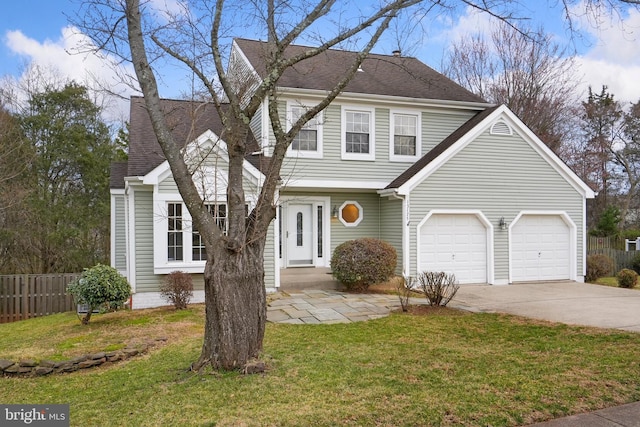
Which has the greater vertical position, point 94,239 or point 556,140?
point 556,140

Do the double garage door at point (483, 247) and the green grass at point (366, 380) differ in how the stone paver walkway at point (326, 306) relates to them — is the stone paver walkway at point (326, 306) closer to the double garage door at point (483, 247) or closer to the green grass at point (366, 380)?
the green grass at point (366, 380)

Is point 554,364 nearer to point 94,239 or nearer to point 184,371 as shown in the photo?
point 184,371

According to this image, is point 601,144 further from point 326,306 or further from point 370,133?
point 326,306

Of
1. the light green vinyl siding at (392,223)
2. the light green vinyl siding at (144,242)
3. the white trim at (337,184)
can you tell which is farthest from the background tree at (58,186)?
the light green vinyl siding at (392,223)

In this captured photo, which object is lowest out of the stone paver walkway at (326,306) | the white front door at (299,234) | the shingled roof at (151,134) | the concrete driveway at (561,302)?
Answer: the concrete driveway at (561,302)

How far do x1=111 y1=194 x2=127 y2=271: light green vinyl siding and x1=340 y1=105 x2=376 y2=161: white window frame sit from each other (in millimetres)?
6850

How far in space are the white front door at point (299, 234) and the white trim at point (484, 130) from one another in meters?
3.25

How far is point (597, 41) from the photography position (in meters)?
6.82

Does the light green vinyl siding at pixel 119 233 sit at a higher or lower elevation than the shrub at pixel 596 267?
higher

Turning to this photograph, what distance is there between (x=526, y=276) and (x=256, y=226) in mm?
11744

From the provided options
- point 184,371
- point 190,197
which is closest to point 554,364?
point 184,371

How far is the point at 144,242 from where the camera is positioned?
11.4 meters

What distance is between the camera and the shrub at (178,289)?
10.5m

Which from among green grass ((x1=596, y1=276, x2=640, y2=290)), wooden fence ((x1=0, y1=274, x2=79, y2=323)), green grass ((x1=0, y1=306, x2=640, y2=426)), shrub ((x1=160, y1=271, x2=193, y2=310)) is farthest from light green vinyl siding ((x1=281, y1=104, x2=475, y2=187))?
green grass ((x1=596, y1=276, x2=640, y2=290))
